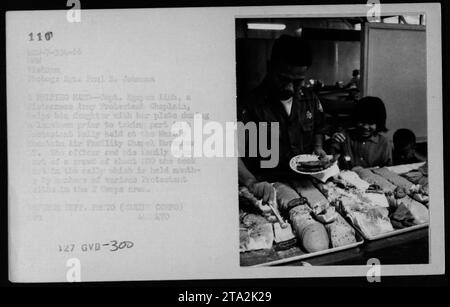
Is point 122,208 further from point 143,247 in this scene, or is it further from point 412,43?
point 412,43

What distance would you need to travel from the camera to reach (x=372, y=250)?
1217 millimetres

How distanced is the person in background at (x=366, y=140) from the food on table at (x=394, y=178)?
1 cm

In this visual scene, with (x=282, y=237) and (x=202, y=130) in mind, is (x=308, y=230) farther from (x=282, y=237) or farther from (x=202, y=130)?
(x=202, y=130)

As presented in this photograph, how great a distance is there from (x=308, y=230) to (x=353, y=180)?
155mm

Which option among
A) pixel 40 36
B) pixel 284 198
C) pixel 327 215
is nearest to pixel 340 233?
pixel 327 215

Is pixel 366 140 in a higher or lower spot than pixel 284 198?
higher

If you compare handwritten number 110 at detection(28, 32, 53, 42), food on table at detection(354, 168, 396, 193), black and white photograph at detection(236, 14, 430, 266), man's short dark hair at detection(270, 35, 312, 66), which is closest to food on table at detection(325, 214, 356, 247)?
black and white photograph at detection(236, 14, 430, 266)

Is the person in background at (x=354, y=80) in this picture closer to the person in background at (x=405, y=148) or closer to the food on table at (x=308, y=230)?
the person in background at (x=405, y=148)

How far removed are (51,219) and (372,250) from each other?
73cm

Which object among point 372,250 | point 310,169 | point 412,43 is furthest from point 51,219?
point 412,43

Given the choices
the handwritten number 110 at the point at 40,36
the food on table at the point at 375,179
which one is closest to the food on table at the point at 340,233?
the food on table at the point at 375,179

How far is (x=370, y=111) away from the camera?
122 cm

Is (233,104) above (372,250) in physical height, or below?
above

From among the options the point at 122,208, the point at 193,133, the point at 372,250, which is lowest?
the point at 372,250
